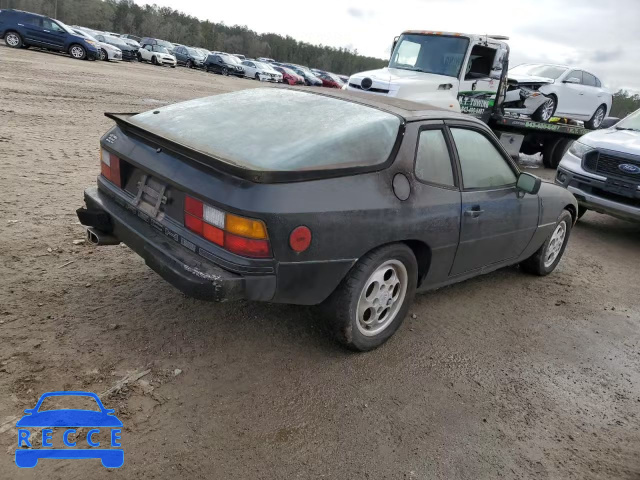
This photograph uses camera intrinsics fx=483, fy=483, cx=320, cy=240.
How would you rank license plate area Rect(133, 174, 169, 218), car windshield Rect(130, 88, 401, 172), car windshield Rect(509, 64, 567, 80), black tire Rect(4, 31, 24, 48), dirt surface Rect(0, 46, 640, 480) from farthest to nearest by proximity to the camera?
black tire Rect(4, 31, 24, 48), car windshield Rect(509, 64, 567, 80), license plate area Rect(133, 174, 169, 218), car windshield Rect(130, 88, 401, 172), dirt surface Rect(0, 46, 640, 480)

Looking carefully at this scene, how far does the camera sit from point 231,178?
2.56 m

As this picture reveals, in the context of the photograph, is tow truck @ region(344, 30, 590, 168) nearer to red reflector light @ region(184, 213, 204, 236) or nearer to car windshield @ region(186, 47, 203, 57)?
red reflector light @ region(184, 213, 204, 236)

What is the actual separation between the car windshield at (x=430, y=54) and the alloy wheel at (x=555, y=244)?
5.68 m

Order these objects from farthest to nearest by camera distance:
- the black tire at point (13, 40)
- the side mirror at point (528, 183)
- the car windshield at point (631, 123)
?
the black tire at point (13, 40)
the car windshield at point (631, 123)
the side mirror at point (528, 183)

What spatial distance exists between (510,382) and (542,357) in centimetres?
53

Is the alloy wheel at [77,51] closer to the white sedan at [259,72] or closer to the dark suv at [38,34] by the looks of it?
the dark suv at [38,34]

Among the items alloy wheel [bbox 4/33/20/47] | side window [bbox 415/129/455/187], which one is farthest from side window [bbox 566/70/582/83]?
alloy wheel [bbox 4/33/20/47]

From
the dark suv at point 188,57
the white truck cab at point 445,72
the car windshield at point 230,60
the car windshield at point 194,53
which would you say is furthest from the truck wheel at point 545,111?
the car windshield at point 194,53

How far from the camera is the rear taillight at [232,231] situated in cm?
249

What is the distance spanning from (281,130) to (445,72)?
25.6 feet

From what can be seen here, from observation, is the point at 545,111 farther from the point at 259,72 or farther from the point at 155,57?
the point at 259,72

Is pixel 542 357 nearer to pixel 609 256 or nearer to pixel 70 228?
pixel 609 256

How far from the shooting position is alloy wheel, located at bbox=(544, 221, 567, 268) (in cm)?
491

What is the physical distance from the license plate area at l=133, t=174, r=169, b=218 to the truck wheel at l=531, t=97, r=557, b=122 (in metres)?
11.2
